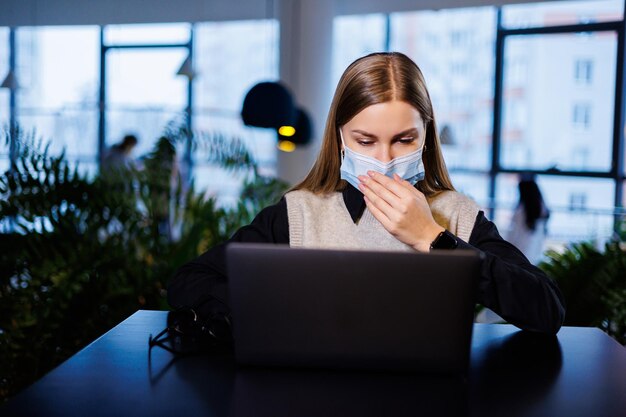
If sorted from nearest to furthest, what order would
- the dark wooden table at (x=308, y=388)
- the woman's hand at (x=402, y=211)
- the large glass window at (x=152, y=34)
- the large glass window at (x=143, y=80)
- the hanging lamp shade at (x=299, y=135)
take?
the dark wooden table at (x=308, y=388) < the woman's hand at (x=402, y=211) < the hanging lamp shade at (x=299, y=135) < the large glass window at (x=143, y=80) < the large glass window at (x=152, y=34)

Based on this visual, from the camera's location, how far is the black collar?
185cm

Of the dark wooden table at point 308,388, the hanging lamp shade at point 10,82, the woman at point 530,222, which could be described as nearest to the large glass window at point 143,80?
the hanging lamp shade at point 10,82

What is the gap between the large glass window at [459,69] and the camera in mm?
7609

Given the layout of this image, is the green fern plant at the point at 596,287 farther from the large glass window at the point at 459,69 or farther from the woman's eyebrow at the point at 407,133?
the large glass window at the point at 459,69

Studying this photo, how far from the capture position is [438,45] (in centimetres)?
774

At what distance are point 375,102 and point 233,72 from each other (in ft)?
20.1

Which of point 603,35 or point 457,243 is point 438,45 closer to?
point 603,35

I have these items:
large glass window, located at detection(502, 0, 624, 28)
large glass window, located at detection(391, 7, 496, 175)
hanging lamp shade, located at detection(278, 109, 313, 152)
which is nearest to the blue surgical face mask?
hanging lamp shade, located at detection(278, 109, 313, 152)

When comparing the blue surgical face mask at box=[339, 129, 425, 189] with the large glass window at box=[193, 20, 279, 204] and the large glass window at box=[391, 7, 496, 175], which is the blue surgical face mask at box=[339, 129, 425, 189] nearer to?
the large glass window at box=[193, 20, 279, 204]

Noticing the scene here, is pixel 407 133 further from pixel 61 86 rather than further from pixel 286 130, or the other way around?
pixel 61 86

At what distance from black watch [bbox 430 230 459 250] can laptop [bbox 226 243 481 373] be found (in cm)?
36

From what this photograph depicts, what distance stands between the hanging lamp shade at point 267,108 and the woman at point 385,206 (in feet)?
5.47

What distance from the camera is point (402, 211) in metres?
1.43

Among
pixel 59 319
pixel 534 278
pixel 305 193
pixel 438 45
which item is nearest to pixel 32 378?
pixel 59 319
